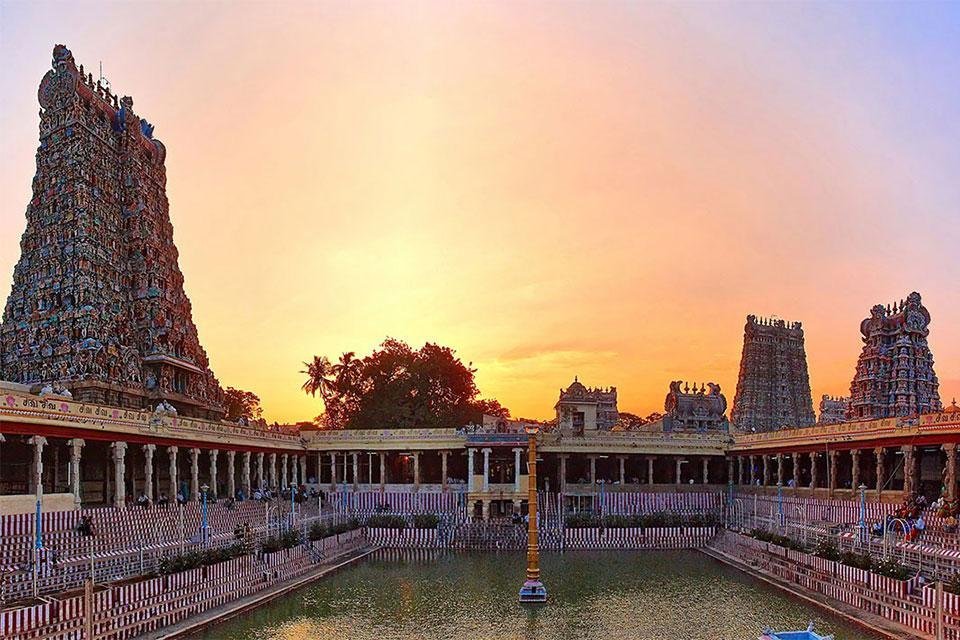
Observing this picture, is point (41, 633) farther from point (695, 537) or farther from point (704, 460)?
point (704, 460)

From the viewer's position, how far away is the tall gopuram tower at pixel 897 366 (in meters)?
62.9

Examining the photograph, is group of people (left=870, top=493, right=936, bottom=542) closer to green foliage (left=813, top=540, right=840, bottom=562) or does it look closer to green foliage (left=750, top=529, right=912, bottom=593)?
green foliage (left=750, top=529, right=912, bottom=593)

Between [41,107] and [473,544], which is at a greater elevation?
[41,107]

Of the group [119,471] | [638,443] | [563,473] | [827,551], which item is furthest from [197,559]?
[638,443]

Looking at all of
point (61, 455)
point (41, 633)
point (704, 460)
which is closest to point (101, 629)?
point (41, 633)

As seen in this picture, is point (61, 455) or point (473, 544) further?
point (473, 544)

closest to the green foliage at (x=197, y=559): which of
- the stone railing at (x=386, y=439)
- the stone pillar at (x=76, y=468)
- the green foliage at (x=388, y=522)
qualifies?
the stone pillar at (x=76, y=468)

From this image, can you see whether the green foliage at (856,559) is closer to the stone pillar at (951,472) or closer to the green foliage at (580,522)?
the stone pillar at (951,472)

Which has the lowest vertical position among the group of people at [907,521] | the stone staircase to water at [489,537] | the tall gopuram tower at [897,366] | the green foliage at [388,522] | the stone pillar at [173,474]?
the stone staircase to water at [489,537]

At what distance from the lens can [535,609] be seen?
89.8 ft

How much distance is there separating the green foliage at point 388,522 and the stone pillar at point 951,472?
24.4 meters

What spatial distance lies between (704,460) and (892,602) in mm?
33762

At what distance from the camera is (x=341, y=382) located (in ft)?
260

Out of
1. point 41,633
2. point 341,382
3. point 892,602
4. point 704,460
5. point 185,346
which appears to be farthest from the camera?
point 341,382
